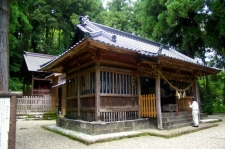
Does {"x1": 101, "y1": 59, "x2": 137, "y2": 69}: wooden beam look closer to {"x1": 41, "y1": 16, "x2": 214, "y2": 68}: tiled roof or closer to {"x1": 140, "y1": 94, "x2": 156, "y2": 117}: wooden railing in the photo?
{"x1": 41, "y1": 16, "x2": 214, "y2": 68}: tiled roof

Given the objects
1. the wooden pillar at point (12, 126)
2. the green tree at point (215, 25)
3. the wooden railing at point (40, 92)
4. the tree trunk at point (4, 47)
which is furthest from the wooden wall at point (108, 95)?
the wooden railing at point (40, 92)

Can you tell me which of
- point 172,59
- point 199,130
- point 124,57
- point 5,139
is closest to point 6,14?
point 5,139

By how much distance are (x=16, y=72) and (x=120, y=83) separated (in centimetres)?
2099

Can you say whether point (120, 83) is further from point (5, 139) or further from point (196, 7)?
point (196, 7)

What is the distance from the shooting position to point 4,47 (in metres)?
5.86

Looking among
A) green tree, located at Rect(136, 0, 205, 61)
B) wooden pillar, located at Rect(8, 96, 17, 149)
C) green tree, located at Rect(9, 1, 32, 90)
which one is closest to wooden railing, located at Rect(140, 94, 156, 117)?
wooden pillar, located at Rect(8, 96, 17, 149)

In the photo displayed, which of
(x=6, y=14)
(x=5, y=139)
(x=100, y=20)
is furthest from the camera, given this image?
(x=100, y=20)

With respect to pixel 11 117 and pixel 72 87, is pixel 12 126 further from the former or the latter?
pixel 72 87

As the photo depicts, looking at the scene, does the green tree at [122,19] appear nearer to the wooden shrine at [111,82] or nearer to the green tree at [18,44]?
the green tree at [18,44]

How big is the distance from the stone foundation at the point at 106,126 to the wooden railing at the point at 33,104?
751 cm

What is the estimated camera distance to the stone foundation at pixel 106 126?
6.94 m

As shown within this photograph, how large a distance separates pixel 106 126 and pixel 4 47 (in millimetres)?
4451

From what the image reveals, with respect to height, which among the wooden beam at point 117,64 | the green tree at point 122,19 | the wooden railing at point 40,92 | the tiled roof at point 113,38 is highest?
the green tree at point 122,19

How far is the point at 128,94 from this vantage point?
28.1 feet
